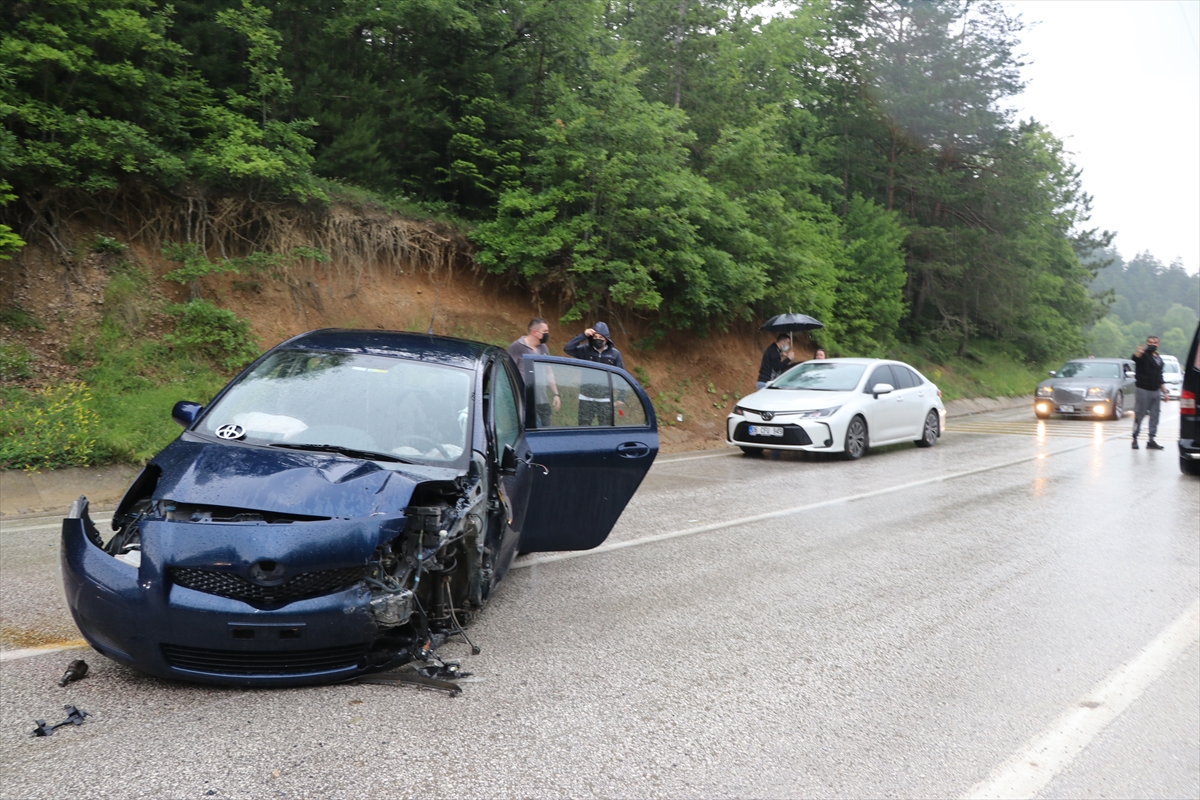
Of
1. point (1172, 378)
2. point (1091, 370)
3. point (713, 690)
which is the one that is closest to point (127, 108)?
point (713, 690)

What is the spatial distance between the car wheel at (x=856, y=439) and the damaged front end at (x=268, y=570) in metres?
10.9

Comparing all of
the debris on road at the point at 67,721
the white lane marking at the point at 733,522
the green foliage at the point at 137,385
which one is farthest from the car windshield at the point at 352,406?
the green foliage at the point at 137,385

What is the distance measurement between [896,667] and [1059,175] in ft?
173

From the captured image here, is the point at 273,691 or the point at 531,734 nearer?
the point at 531,734

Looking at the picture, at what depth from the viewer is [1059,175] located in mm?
49656

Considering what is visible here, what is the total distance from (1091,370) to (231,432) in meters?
26.6

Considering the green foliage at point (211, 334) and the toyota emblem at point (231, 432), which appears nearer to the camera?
the toyota emblem at point (231, 432)

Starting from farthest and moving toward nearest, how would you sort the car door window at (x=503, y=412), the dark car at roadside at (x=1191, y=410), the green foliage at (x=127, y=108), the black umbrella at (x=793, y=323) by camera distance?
the black umbrella at (x=793, y=323)
the dark car at roadside at (x=1191, y=410)
the green foliage at (x=127, y=108)
the car door window at (x=503, y=412)

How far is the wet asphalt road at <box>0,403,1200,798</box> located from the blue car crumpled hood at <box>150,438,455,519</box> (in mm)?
850

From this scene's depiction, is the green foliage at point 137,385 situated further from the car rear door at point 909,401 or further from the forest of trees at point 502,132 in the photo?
the car rear door at point 909,401

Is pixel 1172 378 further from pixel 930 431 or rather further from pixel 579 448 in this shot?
pixel 579 448

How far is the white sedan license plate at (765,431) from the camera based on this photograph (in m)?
13.9

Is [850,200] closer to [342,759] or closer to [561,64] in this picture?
[561,64]

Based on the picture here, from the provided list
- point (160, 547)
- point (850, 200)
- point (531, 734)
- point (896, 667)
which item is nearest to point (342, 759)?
point (531, 734)
